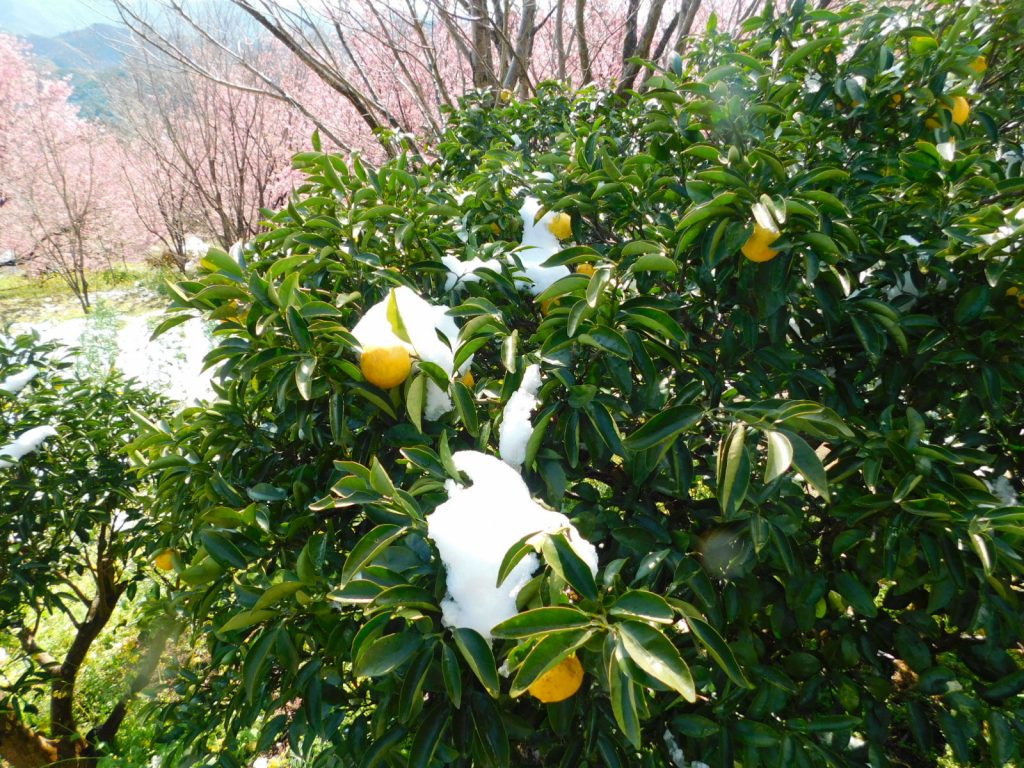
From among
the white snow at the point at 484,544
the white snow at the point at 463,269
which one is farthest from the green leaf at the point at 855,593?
the white snow at the point at 463,269

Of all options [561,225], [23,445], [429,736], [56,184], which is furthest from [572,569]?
[56,184]

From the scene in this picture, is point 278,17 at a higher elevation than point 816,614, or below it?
higher

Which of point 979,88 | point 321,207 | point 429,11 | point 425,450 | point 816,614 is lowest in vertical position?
point 816,614

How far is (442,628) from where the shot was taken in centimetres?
70

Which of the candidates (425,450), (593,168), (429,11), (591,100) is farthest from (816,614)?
(429,11)

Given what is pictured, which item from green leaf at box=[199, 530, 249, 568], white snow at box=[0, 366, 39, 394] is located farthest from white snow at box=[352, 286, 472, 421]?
white snow at box=[0, 366, 39, 394]

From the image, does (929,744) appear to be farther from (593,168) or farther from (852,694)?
(593,168)

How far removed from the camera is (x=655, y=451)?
862 millimetres

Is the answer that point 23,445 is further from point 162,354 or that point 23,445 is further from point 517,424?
point 162,354

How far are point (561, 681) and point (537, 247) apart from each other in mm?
904

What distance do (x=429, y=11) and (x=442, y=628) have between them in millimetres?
4061

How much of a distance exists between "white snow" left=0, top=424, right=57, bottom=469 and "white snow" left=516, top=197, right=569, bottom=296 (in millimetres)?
1517

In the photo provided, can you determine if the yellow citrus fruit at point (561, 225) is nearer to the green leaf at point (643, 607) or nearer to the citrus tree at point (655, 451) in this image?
the citrus tree at point (655, 451)

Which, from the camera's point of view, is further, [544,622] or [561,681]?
[561,681]
